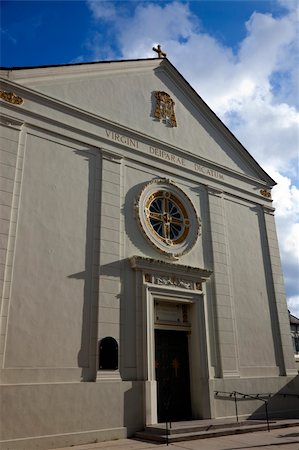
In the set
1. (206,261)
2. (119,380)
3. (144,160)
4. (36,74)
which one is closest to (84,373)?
(119,380)

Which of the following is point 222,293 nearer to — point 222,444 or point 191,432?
point 191,432

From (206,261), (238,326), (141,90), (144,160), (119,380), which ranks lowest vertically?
(119,380)

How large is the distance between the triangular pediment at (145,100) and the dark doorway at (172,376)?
6726mm

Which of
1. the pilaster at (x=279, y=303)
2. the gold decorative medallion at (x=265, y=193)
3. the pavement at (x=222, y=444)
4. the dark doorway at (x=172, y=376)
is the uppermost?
the gold decorative medallion at (x=265, y=193)

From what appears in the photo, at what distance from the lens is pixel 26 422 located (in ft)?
28.3

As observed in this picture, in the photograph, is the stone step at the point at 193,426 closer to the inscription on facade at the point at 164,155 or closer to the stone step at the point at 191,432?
the stone step at the point at 191,432

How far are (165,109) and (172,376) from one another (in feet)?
30.6

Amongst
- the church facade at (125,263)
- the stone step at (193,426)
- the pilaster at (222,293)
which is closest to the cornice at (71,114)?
the church facade at (125,263)

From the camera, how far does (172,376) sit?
1195cm

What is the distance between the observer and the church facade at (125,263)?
375 inches

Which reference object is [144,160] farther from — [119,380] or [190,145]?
[119,380]

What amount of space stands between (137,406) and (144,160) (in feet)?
24.4

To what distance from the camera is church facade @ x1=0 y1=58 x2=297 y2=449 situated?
31.3ft

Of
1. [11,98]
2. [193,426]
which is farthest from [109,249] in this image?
[193,426]
